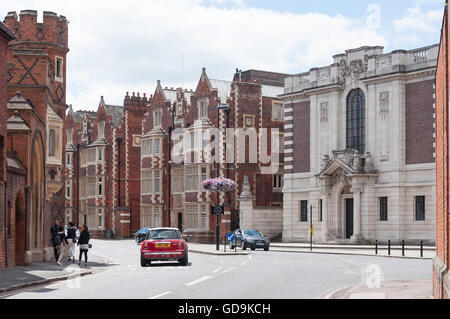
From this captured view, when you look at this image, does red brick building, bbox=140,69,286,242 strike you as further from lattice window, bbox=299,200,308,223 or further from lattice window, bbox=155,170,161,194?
lattice window, bbox=299,200,308,223

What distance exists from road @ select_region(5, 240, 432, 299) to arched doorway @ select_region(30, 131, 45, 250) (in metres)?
4.39

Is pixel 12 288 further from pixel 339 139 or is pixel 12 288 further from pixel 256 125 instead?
pixel 256 125

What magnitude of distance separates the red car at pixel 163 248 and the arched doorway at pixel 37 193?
5.19 m

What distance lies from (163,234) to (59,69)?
1396 cm

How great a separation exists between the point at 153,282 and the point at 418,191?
31.9 metres

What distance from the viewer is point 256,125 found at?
6625cm

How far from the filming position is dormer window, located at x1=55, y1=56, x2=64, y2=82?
4100 cm

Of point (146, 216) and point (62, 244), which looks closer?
point (62, 244)

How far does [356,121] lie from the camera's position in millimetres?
55250

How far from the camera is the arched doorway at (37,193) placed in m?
33.2

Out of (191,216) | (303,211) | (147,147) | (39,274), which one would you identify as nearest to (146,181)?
(147,147)

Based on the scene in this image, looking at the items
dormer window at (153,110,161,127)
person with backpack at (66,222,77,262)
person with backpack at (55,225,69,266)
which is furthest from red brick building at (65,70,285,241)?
person with backpack at (66,222,77,262)

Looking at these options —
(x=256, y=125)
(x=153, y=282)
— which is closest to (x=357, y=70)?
(x=256, y=125)

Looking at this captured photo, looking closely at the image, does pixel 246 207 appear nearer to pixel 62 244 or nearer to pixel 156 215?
pixel 156 215
